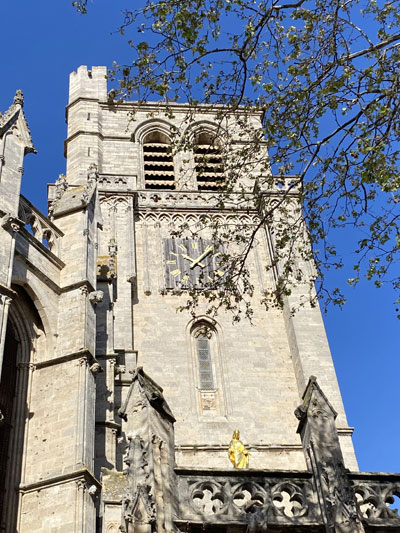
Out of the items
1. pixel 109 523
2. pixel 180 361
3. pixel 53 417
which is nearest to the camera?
pixel 109 523

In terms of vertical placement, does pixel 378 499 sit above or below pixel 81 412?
below

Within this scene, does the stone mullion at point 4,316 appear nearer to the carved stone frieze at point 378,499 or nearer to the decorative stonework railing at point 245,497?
the decorative stonework railing at point 245,497

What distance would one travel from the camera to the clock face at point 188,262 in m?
21.7

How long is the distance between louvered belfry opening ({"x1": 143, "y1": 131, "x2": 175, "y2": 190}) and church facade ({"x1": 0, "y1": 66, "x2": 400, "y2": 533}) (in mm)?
78

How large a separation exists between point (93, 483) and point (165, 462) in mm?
5041

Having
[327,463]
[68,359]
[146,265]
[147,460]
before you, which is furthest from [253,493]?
[146,265]

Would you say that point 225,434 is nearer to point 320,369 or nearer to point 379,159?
point 320,369

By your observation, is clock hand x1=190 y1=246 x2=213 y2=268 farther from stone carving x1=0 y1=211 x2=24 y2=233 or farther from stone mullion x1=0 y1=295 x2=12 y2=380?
stone mullion x1=0 y1=295 x2=12 y2=380

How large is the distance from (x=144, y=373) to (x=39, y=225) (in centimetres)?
797

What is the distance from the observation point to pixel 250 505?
7.15m

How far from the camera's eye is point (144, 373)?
310 inches

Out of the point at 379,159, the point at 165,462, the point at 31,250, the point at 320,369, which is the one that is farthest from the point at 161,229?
the point at 165,462

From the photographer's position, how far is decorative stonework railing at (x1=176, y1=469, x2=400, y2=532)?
7.01 metres

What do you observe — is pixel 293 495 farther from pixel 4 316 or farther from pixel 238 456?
pixel 4 316
